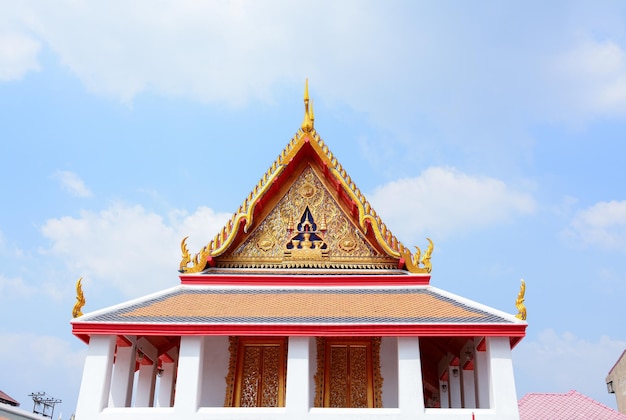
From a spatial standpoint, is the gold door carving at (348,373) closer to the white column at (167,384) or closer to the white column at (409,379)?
the white column at (409,379)

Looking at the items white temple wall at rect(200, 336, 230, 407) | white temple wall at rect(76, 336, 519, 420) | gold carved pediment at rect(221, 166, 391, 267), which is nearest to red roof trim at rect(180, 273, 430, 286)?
gold carved pediment at rect(221, 166, 391, 267)

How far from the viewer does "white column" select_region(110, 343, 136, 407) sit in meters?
8.48

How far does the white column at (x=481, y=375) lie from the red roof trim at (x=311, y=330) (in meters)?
0.68

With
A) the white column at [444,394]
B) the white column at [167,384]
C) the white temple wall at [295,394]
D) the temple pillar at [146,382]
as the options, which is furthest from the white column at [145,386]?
the white column at [444,394]

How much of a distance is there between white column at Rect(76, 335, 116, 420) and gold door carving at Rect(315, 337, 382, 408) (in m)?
2.99

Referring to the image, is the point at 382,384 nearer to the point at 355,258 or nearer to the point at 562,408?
the point at 355,258

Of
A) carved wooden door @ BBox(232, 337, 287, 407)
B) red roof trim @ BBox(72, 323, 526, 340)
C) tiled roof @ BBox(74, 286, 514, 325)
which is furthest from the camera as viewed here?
carved wooden door @ BBox(232, 337, 287, 407)

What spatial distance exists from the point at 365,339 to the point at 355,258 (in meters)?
1.45

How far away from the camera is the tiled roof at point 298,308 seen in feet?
26.5

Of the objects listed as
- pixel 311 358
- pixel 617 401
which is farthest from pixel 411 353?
pixel 617 401

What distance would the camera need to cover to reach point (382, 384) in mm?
9141

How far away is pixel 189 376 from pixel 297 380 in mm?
1398

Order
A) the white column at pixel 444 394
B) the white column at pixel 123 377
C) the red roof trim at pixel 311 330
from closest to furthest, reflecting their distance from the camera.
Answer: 1. the red roof trim at pixel 311 330
2. the white column at pixel 123 377
3. the white column at pixel 444 394

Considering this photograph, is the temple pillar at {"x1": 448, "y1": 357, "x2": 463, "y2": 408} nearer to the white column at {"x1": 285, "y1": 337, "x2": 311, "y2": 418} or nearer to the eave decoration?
the eave decoration
